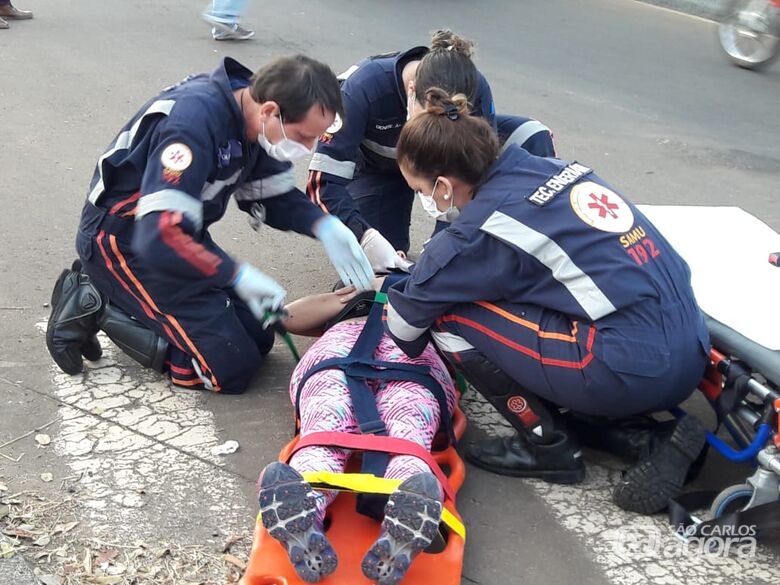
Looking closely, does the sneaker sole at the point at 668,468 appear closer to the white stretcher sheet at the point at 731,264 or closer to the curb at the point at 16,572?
the white stretcher sheet at the point at 731,264

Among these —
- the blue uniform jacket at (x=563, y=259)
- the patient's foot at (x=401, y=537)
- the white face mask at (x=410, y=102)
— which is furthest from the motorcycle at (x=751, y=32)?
the patient's foot at (x=401, y=537)

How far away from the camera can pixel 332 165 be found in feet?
12.4

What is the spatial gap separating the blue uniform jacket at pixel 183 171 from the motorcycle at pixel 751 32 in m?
5.54

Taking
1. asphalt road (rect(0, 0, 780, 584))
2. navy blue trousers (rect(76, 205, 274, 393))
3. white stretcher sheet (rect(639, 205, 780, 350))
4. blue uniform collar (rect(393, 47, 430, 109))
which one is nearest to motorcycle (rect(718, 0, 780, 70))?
asphalt road (rect(0, 0, 780, 584))

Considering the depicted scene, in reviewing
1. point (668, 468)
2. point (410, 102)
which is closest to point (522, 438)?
point (668, 468)

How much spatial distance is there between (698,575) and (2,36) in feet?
20.7

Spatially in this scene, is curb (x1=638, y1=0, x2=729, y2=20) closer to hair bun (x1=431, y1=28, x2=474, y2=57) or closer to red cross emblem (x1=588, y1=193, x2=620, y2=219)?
hair bun (x1=431, y1=28, x2=474, y2=57)

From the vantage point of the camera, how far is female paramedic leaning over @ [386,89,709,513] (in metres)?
2.63

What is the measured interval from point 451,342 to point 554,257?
44 cm

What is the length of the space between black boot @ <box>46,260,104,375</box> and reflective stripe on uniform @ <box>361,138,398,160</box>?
1.31 metres

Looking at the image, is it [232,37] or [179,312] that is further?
[232,37]

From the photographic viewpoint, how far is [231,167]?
3186 millimetres

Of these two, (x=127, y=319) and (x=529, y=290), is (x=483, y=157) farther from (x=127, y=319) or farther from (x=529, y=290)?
(x=127, y=319)

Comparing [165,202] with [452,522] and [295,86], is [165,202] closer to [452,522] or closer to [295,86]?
[295,86]
